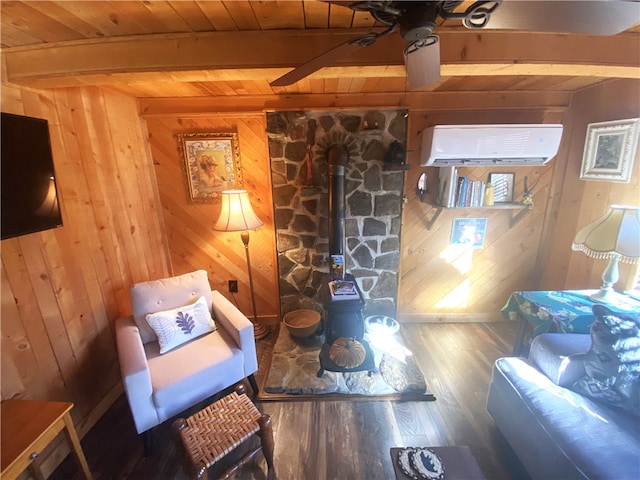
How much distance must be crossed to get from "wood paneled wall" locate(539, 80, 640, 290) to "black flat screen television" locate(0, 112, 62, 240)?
370 centimetres

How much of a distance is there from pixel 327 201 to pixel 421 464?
1953 mm

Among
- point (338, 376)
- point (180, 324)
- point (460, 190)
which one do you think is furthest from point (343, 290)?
point (460, 190)

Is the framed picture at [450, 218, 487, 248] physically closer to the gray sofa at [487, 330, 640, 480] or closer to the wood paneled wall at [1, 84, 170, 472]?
the gray sofa at [487, 330, 640, 480]

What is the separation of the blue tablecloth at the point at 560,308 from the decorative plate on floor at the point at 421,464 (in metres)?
1.26

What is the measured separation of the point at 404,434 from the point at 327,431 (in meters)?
0.49

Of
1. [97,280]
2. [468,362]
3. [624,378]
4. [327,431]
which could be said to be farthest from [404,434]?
[97,280]

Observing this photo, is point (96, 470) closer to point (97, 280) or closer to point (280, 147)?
point (97, 280)

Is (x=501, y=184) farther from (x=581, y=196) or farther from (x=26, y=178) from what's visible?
(x=26, y=178)

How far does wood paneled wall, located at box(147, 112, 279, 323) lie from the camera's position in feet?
8.11

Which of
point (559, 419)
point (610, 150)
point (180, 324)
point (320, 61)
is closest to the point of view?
point (320, 61)

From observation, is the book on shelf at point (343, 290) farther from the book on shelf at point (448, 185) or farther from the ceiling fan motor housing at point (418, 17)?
the ceiling fan motor housing at point (418, 17)

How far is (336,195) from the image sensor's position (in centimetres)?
234

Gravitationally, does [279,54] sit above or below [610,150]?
above

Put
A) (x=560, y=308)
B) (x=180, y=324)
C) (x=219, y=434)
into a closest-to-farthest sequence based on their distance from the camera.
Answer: (x=219, y=434), (x=560, y=308), (x=180, y=324)
